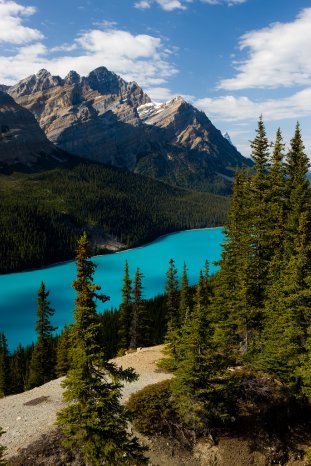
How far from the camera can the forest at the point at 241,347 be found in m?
18.3

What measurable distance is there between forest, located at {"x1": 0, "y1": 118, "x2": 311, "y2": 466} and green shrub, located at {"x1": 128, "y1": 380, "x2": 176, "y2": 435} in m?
0.07

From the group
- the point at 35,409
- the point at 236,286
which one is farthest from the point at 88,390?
the point at 236,286

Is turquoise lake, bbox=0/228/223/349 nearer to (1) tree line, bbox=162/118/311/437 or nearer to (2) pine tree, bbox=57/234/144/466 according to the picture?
(1) tree line, bbox=162/118/311/437

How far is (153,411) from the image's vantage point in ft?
85.9

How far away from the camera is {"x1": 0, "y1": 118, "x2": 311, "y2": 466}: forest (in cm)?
1830

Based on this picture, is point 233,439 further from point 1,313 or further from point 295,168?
point 1,313

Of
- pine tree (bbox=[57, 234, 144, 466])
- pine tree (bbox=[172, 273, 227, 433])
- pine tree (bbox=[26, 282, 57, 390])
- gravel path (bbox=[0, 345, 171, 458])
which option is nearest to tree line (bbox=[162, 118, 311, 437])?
pine tree (bbox=[172, 273, 227, 433])

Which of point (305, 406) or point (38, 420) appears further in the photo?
point (305, 406)

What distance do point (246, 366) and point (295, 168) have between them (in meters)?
21.1

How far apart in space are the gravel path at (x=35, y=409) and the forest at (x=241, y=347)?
2.65 meters

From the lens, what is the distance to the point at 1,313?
4269 inches

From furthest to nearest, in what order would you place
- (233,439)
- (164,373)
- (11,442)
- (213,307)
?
1. (213,307)
2. (164,373)
3. (233,439)
4. (11,442)

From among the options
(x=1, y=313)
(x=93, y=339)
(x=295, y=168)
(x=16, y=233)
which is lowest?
(x=1, y=313)

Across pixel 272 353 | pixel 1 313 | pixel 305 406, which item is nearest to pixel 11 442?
pixel 272 353
